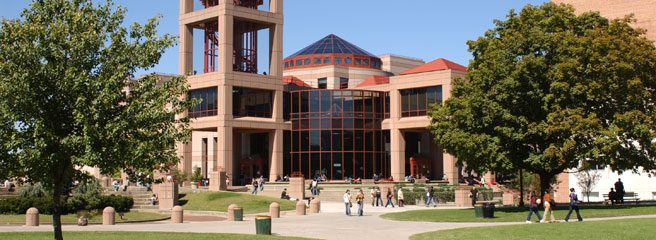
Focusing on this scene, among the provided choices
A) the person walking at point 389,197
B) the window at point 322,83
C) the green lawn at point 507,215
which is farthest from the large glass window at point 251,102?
the green lawn at point 507,215

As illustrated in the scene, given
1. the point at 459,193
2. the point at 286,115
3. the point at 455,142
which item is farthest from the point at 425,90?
the point at 455,142

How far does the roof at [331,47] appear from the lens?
101m

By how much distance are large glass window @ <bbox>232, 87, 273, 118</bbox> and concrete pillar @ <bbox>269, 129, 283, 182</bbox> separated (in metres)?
2.10

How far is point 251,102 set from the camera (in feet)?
253

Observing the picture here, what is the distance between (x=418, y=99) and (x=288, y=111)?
525 inches

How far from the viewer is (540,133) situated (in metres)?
38.2

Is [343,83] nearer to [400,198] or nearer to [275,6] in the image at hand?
[275,6]

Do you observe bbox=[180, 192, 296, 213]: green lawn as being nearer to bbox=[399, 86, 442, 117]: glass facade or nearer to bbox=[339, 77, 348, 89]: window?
bbox=[399, 86, 442, 117]: glass facade

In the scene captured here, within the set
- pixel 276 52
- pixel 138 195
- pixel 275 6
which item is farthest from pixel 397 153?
pixel 138 195

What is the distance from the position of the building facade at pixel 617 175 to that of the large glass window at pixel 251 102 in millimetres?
28813

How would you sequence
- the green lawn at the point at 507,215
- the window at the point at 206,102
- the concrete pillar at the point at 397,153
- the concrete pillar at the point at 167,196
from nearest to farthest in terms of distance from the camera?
the green lawn at the point at 507,215, the concrete pillar at the point at 167,196, the window at the point at 206,102, the concrete pillar at the point at 397,153

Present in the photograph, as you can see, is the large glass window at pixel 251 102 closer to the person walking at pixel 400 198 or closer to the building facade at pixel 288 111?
the building facade at pixel 288 111

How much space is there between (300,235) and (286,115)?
5075cm

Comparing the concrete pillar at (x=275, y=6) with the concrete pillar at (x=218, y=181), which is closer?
the concrete pillar at (x=218, y=181)
